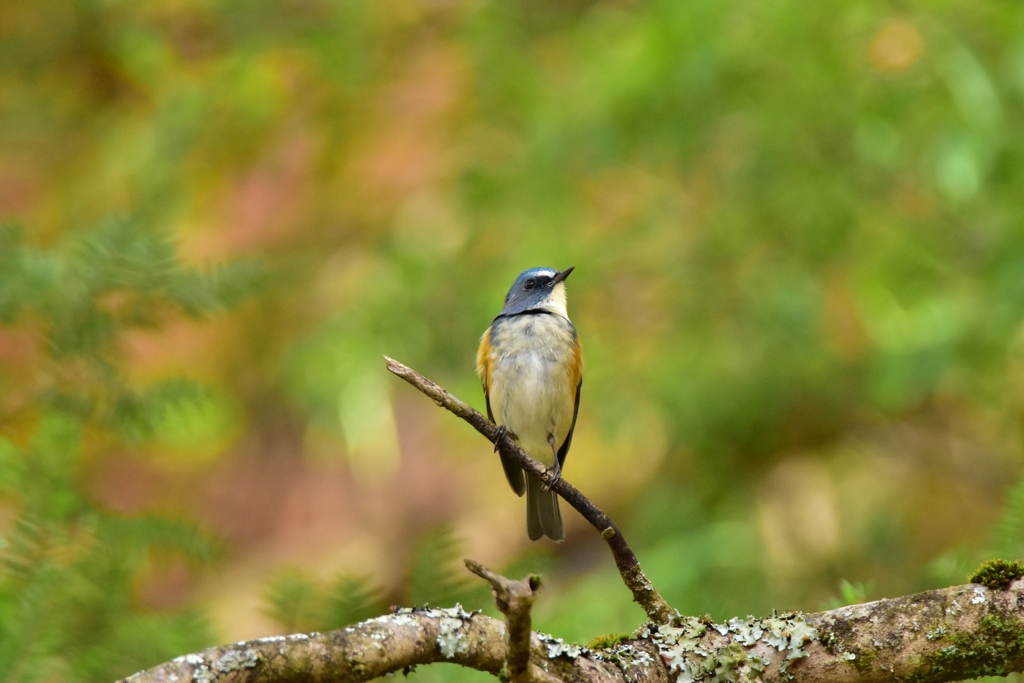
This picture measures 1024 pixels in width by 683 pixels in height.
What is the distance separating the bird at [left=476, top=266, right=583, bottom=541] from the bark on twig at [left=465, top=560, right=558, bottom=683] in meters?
2.45

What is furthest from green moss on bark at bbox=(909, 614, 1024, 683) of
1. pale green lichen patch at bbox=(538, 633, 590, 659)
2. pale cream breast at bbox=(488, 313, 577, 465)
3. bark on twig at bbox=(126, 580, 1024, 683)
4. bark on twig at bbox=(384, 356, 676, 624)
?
pale cream breast at bbox=(488, 313, 577, 465)

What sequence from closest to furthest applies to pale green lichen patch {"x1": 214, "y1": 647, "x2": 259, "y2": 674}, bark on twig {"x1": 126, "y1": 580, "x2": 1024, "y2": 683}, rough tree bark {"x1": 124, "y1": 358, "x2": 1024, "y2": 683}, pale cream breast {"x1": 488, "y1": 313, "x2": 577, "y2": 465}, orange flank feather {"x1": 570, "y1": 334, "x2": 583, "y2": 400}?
pale green lichen patch {"x1": 214, "y1": 647, "x2": 259, "y2": 674}
rough tree bark {"x1": 124, "y1": 358, "x2": 1024, "y2": 683}
bark on twig {"x1": 126, "y1": 580, "x2": 1024, "y2": 683}
pale cream breast {"x1": 488, "y1": 313, "x2": 577, "y2": 465}
orange flank feather {"x1": 570, "y1": 334, "x2": 583, "y2": 400}

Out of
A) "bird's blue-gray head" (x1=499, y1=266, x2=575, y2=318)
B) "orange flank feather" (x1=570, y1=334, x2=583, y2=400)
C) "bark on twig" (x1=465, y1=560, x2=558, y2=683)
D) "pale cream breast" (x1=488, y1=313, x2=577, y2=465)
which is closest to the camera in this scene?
"bark on twig" (x1=465, y1=560, x2=558, y2=683)

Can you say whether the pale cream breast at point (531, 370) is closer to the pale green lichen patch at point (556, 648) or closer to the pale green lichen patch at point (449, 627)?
the pale green lichen patch at point (556, 648)

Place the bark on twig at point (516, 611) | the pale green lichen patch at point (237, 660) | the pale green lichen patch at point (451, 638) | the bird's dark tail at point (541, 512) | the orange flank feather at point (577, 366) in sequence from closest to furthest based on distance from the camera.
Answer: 1. the pale green lichen patch at point (237, 660)
2. the bark on twig at point (516, 611)
3. the pale green lichen patch at point (451, 638)
4. the bird's dark tail at point (541, 512)
5. the orange flank feather at point (577, 366)

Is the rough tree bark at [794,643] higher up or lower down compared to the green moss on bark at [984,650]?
higher up

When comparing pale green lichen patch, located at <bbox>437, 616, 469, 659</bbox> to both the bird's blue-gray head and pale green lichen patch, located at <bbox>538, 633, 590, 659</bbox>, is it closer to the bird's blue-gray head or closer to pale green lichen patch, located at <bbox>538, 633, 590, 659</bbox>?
pale green lichen patch, located at <bbox>538, 633, 590, 659</bbox>

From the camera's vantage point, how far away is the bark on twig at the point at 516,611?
4.95 ft

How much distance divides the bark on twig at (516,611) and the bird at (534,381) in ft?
8.05

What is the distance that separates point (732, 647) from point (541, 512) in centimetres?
226

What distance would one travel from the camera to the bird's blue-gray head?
457 centimetres

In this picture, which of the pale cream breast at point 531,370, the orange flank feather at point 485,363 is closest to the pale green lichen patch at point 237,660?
the pale cream breast at point 531,370

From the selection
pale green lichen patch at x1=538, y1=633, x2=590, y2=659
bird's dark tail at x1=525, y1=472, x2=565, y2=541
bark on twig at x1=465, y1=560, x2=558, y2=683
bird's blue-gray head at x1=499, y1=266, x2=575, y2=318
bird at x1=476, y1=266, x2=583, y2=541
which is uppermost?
bird's blue-gray head at x1=499, y1=266, x2=575, y2=318

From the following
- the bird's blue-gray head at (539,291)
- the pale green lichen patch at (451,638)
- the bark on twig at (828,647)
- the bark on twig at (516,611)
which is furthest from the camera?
the bird's blue-gray head at (539,291)
